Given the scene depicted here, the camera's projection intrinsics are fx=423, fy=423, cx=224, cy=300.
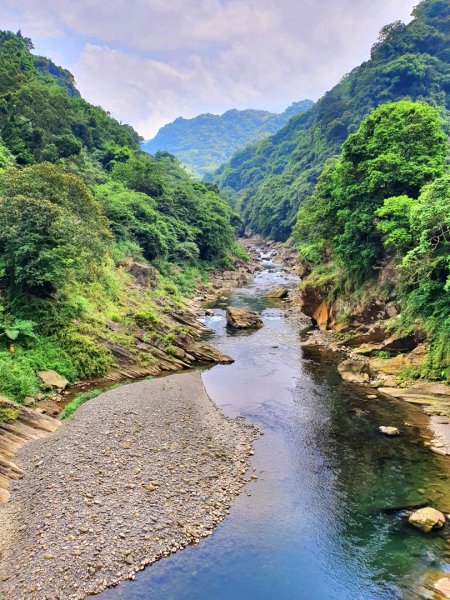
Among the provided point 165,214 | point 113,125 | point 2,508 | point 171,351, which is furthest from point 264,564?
point 113,125

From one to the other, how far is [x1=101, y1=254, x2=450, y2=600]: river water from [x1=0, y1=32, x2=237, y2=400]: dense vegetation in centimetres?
1169

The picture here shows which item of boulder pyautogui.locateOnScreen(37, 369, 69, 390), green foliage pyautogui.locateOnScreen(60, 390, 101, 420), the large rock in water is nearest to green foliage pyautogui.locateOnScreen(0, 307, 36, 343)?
boulder pyautogui.locateOnScreen(37, 369, 69, 390)

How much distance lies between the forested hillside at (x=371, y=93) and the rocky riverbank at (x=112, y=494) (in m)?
95.8

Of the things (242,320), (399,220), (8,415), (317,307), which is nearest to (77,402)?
(8,415)

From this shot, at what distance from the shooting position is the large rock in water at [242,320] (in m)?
45.6

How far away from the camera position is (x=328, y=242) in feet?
155

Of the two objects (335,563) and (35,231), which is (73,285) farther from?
(335,563)

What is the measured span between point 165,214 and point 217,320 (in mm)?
31247

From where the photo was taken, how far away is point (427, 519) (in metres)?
15.3

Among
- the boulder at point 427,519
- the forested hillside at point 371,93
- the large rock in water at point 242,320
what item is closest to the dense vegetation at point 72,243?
the large rock in water at point 242,320

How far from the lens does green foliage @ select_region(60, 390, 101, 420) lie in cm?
2342

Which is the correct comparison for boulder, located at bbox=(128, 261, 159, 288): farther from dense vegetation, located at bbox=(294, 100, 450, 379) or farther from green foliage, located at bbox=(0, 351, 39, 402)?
green foliage, located at bbox=(0, 351, 39, 402)

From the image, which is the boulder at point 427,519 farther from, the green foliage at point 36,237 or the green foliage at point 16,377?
the green foliage at point 36,237

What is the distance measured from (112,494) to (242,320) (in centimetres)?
3106
